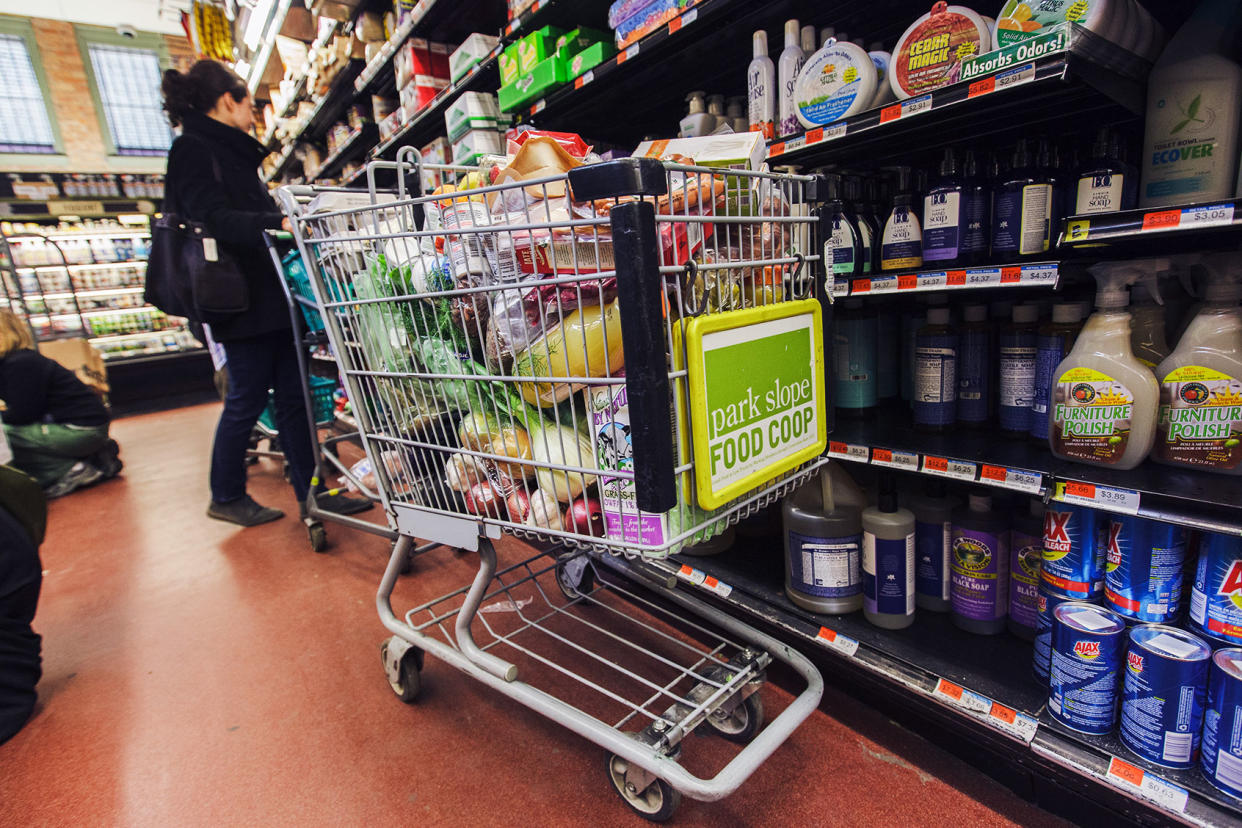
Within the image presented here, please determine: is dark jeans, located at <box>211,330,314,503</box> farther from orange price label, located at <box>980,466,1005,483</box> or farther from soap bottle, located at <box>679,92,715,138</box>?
orange price label, located at <box>980,466,1005,483</box>

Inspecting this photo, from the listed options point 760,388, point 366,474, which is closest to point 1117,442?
point 760,388

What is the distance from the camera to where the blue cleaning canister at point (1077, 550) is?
111 centimetres

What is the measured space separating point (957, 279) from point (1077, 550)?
22.5 inches

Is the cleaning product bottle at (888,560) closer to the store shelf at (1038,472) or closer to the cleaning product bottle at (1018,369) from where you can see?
the store shelf at (1038,472)

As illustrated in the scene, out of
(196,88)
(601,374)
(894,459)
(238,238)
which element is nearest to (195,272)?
(238,238)

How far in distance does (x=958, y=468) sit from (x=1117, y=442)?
0.26 meters

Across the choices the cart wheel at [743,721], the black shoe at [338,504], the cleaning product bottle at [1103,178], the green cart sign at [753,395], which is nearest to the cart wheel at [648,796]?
the cart wheel at [743,721]

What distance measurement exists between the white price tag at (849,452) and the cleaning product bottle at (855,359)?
19cm

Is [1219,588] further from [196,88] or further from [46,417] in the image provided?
[46,417]

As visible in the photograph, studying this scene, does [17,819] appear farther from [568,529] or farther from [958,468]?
[958,468]

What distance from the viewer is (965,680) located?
3.97 ft

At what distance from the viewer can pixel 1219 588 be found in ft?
3.17

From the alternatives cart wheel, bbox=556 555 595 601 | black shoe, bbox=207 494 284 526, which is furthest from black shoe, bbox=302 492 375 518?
cart wheel, bbox=556 555 595 601

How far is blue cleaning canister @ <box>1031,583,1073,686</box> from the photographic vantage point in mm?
1155
